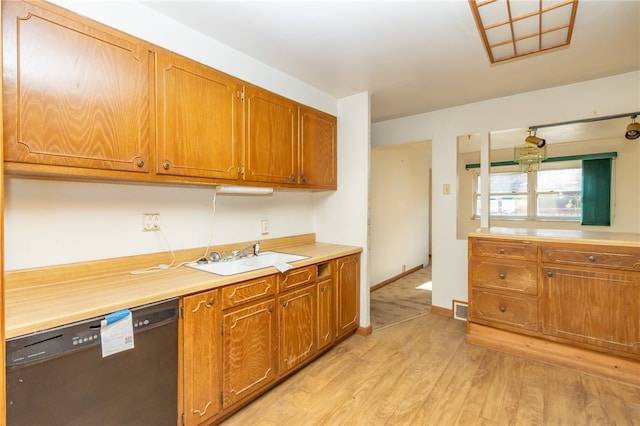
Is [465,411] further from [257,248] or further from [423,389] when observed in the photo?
[257,248]

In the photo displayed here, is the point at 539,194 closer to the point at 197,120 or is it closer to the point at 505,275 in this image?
the point at 505,275

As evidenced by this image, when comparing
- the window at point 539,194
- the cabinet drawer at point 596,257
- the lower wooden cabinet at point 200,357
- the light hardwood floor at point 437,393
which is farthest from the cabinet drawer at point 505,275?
the window at point 539,194

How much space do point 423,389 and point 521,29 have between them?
245cm

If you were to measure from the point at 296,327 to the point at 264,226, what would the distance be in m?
0.94

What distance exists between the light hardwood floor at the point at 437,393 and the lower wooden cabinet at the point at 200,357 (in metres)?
0.26

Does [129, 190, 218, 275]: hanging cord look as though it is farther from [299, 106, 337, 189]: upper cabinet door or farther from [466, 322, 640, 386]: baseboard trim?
[466, 322, 640, 386]: baseboard trim

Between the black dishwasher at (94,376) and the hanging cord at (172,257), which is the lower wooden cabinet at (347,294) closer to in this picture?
the hanging cord at (172,257)

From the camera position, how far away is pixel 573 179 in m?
4.72

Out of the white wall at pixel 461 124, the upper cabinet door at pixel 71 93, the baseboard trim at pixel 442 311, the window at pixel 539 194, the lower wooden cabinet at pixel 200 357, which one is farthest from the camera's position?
the window at pixel 539 194

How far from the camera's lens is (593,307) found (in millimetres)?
2219

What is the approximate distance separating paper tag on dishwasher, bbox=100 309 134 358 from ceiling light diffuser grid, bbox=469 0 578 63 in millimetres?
2214

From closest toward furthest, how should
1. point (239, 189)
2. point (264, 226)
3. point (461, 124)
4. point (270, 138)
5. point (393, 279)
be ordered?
point (239, 189) < point (270, 138) < point (264, 226) < point (461, 124) < point (393, 279)

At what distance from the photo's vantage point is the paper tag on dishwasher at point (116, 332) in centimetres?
125

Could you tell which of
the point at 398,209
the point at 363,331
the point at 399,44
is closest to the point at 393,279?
the point at 398,209
